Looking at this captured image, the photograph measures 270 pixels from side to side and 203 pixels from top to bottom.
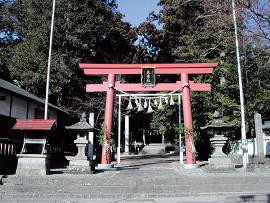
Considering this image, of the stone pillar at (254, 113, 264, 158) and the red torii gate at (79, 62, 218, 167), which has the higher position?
the red torii gate at (79, 62, 218, 167)

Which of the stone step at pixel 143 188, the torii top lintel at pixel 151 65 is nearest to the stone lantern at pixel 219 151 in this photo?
the stone step at pixel 143 188

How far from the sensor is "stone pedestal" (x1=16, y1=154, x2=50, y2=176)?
880 centimetres

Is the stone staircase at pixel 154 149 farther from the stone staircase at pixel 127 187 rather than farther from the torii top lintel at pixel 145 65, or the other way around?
the stone staircase at pixel 127 187

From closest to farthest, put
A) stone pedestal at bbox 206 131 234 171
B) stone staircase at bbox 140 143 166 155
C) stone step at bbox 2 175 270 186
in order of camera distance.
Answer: stone step at bbox 2 175 270 186 → stone pedestal at bbox 206 131 234 171 → stone staircase at bbox 140 143 166 155

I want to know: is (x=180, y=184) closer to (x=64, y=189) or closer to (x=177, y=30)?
(x=64, y=189)

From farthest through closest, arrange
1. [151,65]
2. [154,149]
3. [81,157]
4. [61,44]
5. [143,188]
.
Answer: [154,149], [61,44], [151,65], [81,157], [143,188]

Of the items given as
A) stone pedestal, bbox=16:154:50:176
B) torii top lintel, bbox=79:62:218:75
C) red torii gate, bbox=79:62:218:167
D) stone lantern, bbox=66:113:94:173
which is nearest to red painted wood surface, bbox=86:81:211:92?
red torii gate, bbox=79:62:218:167

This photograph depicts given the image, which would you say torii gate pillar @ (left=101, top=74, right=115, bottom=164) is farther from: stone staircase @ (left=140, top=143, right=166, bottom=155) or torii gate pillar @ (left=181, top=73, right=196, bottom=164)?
stone staircase @ (left=140, top=143, right=166, bottom=155)

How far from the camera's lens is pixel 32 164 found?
8.90m

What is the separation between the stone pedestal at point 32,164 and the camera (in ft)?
28.9

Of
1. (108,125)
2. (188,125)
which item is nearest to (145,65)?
(108,125)

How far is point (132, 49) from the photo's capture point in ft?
88.6

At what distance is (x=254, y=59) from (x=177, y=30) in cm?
1122

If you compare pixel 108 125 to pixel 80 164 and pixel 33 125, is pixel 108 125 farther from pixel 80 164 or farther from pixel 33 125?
pixel 33 125
